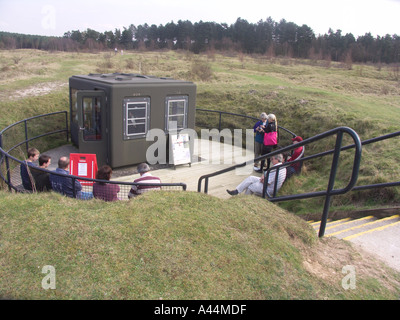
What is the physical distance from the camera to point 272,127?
31.5ft

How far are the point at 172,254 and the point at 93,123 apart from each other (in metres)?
6.58

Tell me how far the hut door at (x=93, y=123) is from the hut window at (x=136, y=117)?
1.89 feet

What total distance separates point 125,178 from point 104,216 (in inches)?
197

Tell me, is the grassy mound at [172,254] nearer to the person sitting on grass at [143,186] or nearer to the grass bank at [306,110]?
the person sitting on grass at [143,186]

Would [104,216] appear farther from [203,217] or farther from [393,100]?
→ [393,100]

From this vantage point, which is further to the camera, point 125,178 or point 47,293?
point 125,178

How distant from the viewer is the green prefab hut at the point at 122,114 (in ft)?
29.5

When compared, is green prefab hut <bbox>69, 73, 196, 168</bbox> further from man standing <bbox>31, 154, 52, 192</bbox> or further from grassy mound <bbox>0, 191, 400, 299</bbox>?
grassy mound <bbox>0, 191, 400, 299</bbox>

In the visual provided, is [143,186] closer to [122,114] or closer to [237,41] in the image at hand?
[122,114]

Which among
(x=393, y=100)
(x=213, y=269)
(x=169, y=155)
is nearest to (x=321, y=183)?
(x=169, y=155)

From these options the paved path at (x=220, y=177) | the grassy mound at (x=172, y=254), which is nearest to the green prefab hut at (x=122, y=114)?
the paved path at (x=220, y=177)

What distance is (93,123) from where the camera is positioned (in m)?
9.34

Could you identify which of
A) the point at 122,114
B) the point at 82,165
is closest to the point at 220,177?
the point at 122,114

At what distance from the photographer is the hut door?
29.5ft
